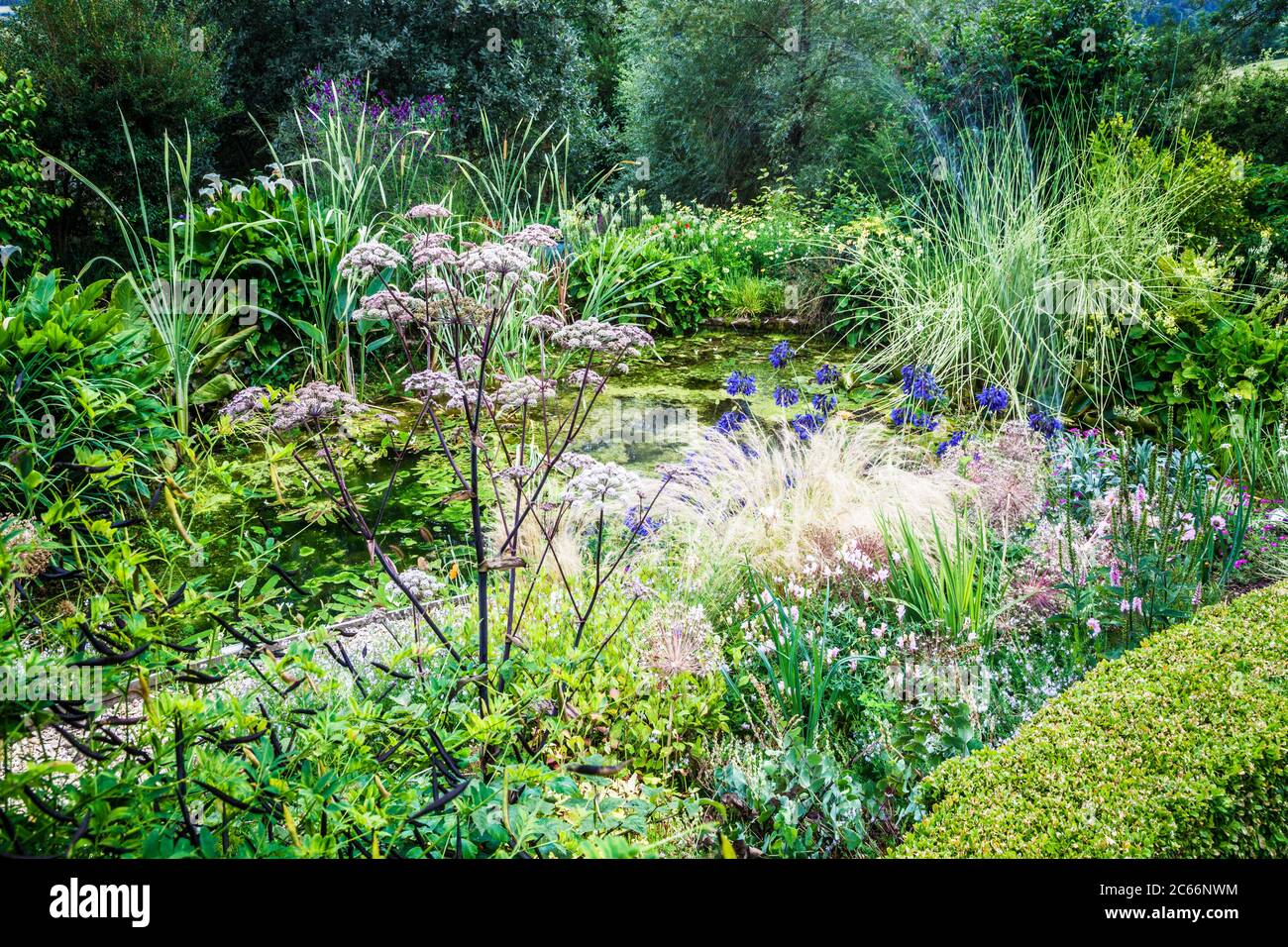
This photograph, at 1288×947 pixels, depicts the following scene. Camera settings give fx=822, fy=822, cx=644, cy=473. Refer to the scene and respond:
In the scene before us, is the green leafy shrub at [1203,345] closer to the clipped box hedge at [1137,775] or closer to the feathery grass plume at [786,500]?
the feathery grass plume at [786,500]

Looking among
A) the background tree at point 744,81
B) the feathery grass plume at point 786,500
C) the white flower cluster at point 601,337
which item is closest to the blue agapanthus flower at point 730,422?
the feathery grass plume at point 786,500

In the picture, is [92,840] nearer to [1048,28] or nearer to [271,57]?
[1048,28]

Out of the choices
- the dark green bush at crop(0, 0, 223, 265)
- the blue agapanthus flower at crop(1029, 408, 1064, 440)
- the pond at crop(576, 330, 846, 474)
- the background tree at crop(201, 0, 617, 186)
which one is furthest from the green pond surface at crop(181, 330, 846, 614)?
the background tree at crop(201, 0, 617, 186)

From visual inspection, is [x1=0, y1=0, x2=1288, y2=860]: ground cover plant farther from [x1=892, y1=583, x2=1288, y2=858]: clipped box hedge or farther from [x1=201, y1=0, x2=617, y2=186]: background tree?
[x1=201, y1=0, x2=617, y2=186]: background tree

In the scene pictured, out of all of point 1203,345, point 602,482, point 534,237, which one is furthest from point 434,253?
point 1203,345

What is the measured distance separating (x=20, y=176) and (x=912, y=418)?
646 centimetres

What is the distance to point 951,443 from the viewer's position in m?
3.79

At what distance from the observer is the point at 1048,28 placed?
6750 millimetres

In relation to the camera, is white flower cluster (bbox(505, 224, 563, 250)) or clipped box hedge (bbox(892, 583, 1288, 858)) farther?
white flower cluster (bbox(505, 224, 563, 250))

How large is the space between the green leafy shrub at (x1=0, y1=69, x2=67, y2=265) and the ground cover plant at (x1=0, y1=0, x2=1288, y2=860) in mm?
49

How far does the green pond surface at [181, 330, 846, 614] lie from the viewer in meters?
3.16
